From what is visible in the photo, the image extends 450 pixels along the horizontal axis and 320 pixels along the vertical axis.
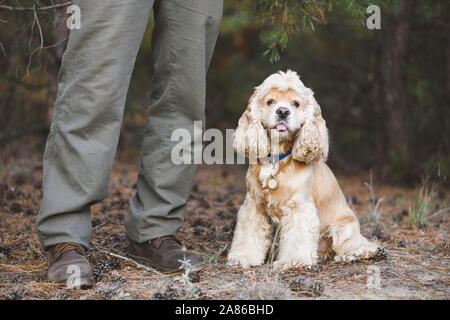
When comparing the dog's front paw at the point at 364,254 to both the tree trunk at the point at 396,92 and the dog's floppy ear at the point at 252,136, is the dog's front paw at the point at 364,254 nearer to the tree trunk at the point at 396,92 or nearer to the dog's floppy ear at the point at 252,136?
the dog's floppy ear at the point at 252,136

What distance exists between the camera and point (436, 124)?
6.61 m

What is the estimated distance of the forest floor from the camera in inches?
96.6

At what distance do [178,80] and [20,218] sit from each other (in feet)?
7.01

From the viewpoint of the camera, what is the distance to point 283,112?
3080 millimetres

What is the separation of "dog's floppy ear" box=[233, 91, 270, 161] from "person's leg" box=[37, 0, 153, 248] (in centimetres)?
92

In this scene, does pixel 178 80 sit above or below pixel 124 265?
above

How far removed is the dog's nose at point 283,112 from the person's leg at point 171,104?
51cm

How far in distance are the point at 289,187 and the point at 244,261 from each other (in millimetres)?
574

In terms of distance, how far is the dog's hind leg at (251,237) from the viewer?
311 cm

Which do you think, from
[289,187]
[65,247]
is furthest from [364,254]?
[65,247]

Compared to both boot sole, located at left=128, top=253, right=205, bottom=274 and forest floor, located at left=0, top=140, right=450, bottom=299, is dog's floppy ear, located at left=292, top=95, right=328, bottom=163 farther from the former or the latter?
boot sole, located at left=128, top=253, right=205, bottom=274

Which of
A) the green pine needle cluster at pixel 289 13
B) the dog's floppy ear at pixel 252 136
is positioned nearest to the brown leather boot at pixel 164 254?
the dog's floppy ear at pixel 252 136
